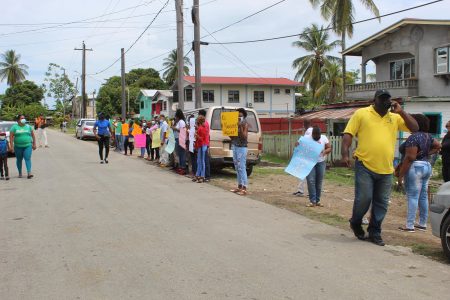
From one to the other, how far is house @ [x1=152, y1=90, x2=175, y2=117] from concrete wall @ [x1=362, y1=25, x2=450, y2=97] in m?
29.9

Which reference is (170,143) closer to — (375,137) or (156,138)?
(156,138)

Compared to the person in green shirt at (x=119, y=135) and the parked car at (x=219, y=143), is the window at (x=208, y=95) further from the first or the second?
the parked car at (x=219, y=143)

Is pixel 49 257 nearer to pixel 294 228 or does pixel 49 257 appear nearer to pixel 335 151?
pixel 294 228

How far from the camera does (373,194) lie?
6.40 meters

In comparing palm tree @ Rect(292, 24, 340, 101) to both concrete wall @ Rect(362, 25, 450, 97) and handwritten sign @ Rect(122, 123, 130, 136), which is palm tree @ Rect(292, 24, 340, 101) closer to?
concrete wall @ Rect(362, 25, 450, 97)

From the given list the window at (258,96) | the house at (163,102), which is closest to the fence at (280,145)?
the window at (258,96)

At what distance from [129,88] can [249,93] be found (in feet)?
93.1

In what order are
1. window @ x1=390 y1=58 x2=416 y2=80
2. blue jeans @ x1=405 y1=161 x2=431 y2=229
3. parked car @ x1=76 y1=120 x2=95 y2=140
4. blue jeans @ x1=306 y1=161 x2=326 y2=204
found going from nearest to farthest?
blue jeans @ x1=405 y1=161 x2=431 y2=229, blue jeans @ x1=306 y1=161 x2=326 y2=204, window @ x1=390 y1=58 x2=416 y2=80, parked car @ x1=76 y1=120 x2=95 y2=140

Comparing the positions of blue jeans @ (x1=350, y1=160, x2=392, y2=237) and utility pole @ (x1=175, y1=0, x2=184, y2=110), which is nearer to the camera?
blue jeans @ (x1=350, y1=160, x2=392, y2=237)

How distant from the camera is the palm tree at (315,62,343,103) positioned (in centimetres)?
4945

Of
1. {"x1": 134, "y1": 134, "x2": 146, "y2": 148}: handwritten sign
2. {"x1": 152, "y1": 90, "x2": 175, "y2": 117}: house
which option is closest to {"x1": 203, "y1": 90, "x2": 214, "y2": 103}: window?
{"x1": 152, "y1": 90, "x2": 175, "y2": 117}: house

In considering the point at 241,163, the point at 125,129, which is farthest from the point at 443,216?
the point at 125,129

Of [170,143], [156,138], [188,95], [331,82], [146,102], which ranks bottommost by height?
[170,143]

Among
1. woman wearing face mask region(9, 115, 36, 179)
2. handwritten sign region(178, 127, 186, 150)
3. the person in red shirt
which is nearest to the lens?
the person in red shirt
